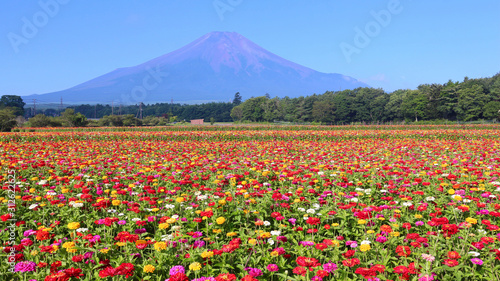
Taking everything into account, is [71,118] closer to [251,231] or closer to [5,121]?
[5,121]

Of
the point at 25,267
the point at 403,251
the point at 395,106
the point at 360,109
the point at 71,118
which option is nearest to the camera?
the point at 25,267

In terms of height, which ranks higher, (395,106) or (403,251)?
(395,106)

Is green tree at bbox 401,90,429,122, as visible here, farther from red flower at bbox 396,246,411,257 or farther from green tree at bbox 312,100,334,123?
red flower at bbox 396,246,411,257

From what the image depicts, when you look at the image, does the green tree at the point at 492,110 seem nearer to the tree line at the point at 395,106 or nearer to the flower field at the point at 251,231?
the tree line at the point at 395,106

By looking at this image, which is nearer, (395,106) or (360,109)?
(395,106)

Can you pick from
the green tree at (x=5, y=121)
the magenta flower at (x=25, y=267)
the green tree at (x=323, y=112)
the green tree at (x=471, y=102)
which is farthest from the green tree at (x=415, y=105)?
the magenta flower at (x=25, y=267)

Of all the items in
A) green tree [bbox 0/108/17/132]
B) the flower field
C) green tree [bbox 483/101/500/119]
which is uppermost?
green tree [bbox 483/101/500/119]

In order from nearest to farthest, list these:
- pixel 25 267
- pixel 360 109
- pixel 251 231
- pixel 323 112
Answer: pixel 25 267, pixel 251 231, pixel 360 109, pixel 323 112

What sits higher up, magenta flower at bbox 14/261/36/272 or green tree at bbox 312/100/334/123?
green tree at bbox 312/100/334/123

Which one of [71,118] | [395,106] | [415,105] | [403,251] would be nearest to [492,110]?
[415,105]

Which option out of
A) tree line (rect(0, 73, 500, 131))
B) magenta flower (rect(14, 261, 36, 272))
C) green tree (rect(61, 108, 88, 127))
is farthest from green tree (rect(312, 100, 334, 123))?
magenta flower (rect(14, 261, 36, 272))

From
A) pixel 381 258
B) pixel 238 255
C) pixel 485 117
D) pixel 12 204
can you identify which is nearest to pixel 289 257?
pixel 238 255

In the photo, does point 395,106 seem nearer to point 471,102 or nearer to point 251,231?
point 471,102

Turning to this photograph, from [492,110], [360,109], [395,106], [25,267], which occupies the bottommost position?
[25,267]
